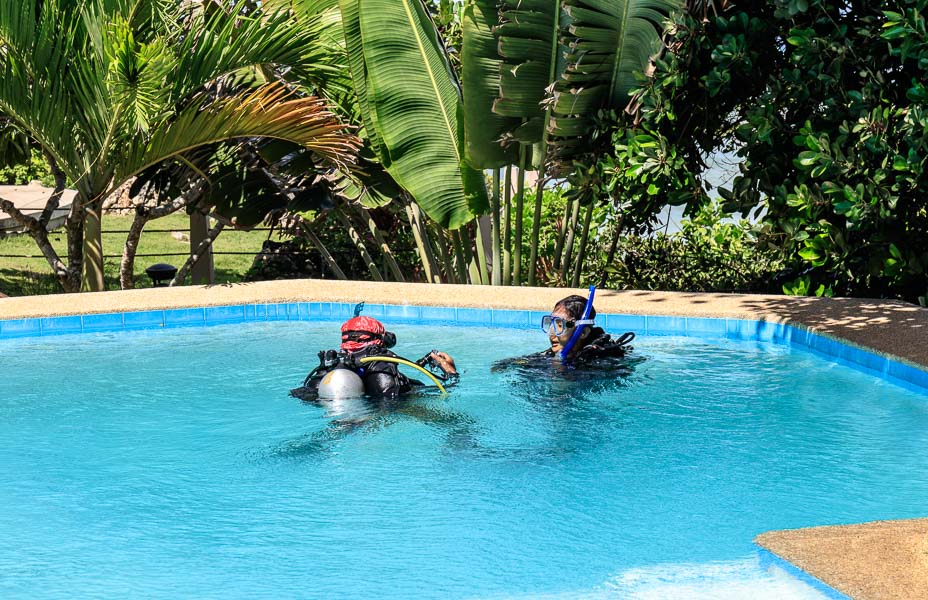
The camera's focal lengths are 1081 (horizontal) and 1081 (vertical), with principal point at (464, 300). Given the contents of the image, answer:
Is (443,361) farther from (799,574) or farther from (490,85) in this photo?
(490,85)

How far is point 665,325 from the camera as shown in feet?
36.1

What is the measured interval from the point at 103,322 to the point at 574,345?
218 inches

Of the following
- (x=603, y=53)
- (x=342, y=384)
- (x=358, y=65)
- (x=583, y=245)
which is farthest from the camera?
(x=583, y=245)

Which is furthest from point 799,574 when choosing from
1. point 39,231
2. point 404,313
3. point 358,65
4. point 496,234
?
point 39,231

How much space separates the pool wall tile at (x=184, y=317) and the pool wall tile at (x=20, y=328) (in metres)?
1.31

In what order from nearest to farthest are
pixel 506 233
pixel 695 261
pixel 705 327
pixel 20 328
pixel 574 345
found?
pixel 574 345
pixel 705 327
pixel 20 328
pixel 506 233
pixel 695 261

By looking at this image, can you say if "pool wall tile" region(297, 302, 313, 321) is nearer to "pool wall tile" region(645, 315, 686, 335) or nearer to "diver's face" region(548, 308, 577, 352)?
"pool wall tile" region(645, 315, 686, 335)

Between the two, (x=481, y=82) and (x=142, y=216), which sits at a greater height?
(x=481, y=82)

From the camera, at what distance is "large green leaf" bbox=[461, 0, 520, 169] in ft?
37.1

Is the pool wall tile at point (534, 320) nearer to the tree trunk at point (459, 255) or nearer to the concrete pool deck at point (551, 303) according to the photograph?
the concrete pool deck at point (551, 303)

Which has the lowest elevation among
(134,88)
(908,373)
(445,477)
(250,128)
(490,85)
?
(445,477)

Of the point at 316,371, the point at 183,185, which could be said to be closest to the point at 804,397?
the point at 316,371

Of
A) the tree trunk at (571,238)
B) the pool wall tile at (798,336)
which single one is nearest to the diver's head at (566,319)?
the pool wall tile at (798,336)

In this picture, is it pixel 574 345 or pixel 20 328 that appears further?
pixel 20 328
